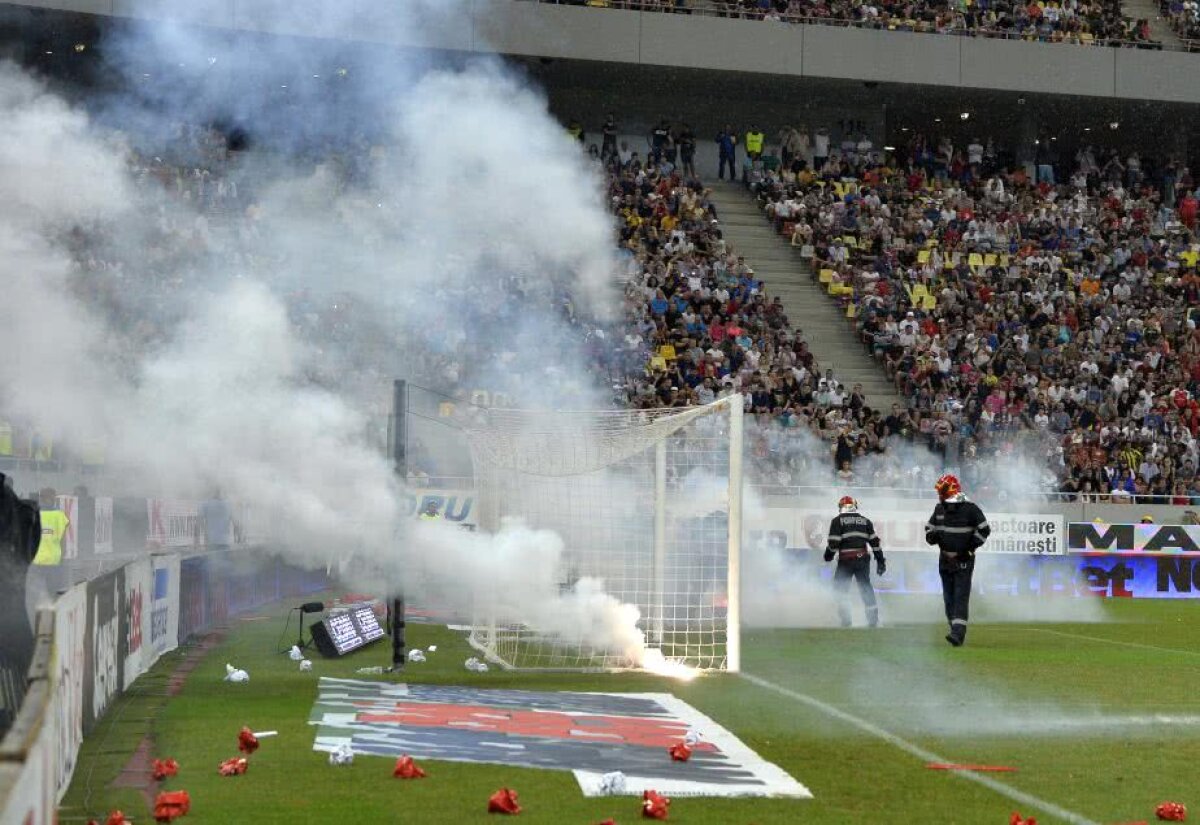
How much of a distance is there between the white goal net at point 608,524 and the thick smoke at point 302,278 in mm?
320

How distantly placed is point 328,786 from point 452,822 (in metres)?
1.19

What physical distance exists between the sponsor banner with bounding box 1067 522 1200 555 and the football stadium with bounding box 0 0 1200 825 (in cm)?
6

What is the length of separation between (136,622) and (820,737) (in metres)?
6.25

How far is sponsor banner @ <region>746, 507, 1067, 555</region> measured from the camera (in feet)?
93.5

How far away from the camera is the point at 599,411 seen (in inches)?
719

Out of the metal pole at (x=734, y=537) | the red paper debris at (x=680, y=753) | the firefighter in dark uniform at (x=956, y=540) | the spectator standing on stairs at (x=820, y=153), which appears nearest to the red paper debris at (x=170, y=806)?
the red paper debris at (x=680, y=753)

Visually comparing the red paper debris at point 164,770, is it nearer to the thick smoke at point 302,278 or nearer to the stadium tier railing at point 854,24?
the thick smoke at point 302,278

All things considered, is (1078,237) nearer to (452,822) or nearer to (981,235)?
(981,235)

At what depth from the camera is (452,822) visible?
823cm

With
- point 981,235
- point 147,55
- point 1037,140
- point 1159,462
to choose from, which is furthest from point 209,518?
point 1037,140

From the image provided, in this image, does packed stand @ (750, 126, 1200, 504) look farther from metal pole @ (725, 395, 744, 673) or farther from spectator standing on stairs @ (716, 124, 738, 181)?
metal pole @ (725, 395, 744, 673)

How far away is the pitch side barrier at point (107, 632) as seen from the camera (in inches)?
223

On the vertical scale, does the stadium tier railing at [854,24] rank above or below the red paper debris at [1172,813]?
above

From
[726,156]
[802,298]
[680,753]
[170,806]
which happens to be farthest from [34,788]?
[726,156]
